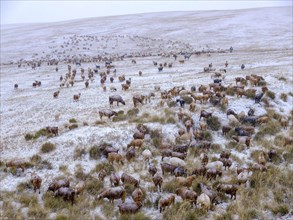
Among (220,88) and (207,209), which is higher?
(220,88)

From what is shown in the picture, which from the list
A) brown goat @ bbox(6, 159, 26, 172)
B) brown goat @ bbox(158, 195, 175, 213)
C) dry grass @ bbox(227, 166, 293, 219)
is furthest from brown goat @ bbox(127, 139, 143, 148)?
dry grass @ bbox(227, 166, 293, 219)

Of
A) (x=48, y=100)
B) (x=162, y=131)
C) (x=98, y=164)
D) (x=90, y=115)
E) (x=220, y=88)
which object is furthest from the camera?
(x=48, y=100)

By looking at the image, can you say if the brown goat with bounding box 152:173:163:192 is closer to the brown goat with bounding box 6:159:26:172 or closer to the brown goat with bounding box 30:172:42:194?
the brown goat with bounding box 30:172:42:194

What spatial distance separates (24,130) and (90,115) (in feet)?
13.6

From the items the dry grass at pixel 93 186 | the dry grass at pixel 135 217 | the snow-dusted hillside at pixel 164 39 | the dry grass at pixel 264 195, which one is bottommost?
the dry grass at pixel 264 195

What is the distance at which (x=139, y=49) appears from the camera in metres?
70.1

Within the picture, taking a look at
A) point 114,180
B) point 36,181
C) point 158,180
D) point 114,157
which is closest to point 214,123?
point 114,157

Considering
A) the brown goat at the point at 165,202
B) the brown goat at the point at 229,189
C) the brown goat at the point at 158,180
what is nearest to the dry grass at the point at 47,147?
the brown goat at the point at 158,180

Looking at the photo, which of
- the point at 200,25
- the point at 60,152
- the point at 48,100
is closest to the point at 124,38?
the point at 200,25

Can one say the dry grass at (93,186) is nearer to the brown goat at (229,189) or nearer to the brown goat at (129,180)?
the brown goat at (129,180)

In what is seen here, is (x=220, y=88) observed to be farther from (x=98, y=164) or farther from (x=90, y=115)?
(x=98, y=164)

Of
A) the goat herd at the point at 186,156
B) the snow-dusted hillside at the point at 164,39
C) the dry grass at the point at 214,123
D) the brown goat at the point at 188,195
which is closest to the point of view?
the brown goat at the point at 188,195

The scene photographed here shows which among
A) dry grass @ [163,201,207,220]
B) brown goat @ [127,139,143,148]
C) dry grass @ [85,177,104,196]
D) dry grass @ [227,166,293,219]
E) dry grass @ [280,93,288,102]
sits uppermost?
brown goat @ [127,139,143,148]

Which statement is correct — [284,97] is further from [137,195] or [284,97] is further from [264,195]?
[137,195]
